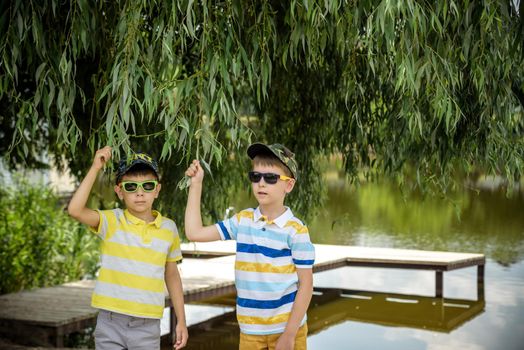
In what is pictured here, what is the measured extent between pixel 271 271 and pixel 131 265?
0.49 meters

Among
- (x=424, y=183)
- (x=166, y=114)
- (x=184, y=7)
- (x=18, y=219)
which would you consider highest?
(x=184, y=7)

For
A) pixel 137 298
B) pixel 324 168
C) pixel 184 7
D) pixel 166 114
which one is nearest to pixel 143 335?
pixel 137 298

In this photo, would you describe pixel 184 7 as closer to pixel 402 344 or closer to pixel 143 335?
pixel 143 335

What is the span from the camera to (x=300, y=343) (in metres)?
2.95

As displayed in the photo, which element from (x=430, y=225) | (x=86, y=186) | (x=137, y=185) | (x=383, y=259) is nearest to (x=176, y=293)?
(x=137, y=185)

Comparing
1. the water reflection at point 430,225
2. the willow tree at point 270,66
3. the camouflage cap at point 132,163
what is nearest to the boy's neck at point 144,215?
the camouflage cap at point 132,163

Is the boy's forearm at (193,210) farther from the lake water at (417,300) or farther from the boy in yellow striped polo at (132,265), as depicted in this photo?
the lake water at (417,300)

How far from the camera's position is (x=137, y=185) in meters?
3.03

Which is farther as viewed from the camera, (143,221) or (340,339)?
(340,339)

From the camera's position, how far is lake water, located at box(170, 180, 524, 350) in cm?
1012

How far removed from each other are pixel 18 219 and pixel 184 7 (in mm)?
6391

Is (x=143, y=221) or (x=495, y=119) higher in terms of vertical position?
(x=495, y=119)

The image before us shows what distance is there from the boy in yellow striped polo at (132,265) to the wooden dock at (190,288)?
11.9 feet

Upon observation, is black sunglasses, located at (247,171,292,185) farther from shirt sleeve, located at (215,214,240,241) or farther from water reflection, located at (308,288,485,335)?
water reflection, located at (308,288,485,335)
